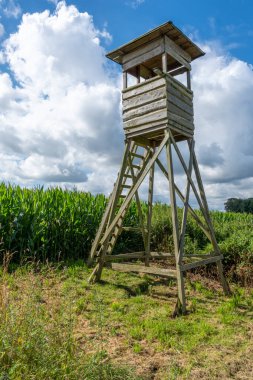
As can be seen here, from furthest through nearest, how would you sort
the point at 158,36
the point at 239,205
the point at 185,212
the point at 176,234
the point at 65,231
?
1. the point at 239,205
2. the point at 65,231
3. the point at 158,36
4. the point at 185,212
5. the point at 176,234

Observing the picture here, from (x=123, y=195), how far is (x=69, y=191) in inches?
165

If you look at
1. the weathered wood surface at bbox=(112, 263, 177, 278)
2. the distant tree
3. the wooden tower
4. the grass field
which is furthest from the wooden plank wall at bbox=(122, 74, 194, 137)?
the distant tree

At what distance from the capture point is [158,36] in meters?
8.00

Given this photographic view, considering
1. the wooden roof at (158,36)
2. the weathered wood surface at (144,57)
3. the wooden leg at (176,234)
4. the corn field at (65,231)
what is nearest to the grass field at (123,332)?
the wooden leg at (176,234)

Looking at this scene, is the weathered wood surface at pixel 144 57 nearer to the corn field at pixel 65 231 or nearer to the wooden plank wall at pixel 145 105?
the wooden plank wall at pixel 145 105

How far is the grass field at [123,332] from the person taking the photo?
3717mm

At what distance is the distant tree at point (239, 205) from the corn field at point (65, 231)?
4554 cm

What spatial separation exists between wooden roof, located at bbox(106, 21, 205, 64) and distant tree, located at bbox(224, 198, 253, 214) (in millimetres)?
48841

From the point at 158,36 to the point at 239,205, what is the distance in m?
55.0

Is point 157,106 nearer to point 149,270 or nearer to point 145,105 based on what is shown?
point 145,105

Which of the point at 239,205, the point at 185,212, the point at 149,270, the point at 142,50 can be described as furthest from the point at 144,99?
the point at 239,205

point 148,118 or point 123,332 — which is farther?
point 148,118

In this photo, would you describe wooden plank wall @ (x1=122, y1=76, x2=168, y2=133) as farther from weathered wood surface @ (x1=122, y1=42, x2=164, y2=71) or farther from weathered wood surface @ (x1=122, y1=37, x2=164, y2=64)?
weathered wood surface @ (x1=122, y1=37, x2=164, y2=64)

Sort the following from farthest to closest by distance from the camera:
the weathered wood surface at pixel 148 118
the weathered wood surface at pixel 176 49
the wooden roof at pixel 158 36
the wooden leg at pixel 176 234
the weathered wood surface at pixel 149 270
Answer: the weathered wood surface at pixel 176 49, the wooden roof at pixel 158 36, the weathered wood surface at pixel 148 118, the weathered wood surface at pixel 149 270, the wooden leg at pixel 176 234
